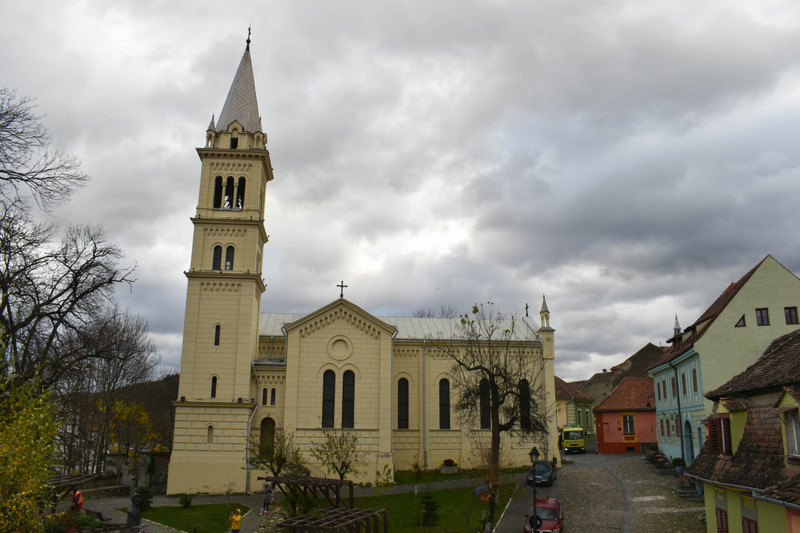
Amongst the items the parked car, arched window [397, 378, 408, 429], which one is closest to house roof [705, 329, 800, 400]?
the parked car

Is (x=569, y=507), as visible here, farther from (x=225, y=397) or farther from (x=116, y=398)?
(x=116, y=398)

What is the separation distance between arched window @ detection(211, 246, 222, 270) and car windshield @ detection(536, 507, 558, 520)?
25.0 m

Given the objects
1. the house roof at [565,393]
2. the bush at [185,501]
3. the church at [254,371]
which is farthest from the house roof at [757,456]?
the house roof at [565,393]

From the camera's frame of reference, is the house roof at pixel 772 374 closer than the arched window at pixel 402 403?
Yes

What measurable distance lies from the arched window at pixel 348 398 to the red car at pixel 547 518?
51.9 feet

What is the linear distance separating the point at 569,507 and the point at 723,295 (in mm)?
18534

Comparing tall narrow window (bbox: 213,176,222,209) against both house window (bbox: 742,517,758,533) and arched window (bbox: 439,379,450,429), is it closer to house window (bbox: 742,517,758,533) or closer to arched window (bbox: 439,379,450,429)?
arched window (bbox: 439,379,450,429)

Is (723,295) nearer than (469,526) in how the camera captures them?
No

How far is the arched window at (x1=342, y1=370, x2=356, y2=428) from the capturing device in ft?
127

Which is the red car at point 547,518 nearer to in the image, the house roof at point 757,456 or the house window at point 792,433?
the house roof at point 757,456

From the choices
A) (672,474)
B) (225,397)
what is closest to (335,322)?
(225,397)

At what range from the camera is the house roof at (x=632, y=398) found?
54.2 meters

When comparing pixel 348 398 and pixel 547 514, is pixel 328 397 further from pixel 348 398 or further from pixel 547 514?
pixel 547 514

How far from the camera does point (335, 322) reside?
40.1 metres
